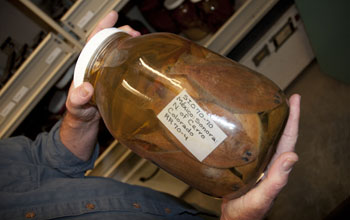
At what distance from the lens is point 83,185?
2.29ft

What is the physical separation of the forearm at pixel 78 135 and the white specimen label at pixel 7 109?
1.29ft

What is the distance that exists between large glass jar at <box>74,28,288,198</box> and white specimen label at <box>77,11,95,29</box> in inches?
18.5

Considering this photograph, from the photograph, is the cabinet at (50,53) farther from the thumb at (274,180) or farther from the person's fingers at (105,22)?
the thumb at (274,180)

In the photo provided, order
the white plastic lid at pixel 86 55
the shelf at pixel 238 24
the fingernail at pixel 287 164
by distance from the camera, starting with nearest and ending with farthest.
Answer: the fingernail at pixel 287 164
the white plastic lid at pixel 86 55
the shelf at pixel 238 24

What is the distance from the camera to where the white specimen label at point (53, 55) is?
3.28 ft

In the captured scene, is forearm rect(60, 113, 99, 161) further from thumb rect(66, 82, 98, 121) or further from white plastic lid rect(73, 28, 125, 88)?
white plastic lid rect(73, 28, 125, 88)

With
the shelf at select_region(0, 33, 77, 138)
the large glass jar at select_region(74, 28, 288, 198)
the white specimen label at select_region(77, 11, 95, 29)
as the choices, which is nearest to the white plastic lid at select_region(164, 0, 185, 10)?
the white specimen label at select_region(77, 11, 95, 29)

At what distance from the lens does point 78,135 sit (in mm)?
750

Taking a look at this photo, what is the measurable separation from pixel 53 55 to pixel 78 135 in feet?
1.42

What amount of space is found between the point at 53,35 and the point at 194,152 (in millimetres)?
792

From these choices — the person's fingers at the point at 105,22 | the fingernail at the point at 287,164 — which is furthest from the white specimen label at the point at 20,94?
the fingernail at the point at 287,164

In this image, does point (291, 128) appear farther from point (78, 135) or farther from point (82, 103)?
point (78, 135)

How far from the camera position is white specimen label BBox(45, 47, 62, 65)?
1000mm

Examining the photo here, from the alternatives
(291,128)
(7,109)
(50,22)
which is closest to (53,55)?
(50,22)
